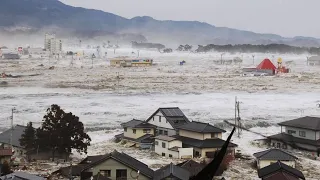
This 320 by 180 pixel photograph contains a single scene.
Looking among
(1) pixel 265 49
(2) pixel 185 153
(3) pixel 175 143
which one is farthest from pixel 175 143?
(1) pixel 265 49

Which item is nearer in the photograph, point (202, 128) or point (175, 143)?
point (175, 143)

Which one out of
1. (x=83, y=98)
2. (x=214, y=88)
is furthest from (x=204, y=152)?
(x=214, y=88)

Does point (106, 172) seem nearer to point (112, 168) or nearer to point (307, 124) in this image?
point (112, 168)

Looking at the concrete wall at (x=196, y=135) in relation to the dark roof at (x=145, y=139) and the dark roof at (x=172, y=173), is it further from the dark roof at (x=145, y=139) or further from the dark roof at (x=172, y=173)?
the dark roof at (x=172, y=173)

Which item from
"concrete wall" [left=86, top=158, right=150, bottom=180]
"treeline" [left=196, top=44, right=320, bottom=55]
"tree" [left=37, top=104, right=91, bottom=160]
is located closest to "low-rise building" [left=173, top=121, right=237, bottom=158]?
"tree" [left=37, top=104, right=91, bottom=160]

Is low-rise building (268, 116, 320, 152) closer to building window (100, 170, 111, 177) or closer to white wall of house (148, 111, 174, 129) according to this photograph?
white wall of house (148, 111, 174, 129)

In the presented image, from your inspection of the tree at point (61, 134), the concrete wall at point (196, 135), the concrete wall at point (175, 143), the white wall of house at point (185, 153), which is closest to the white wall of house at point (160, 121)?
the concrete wall at point (196, 135)
